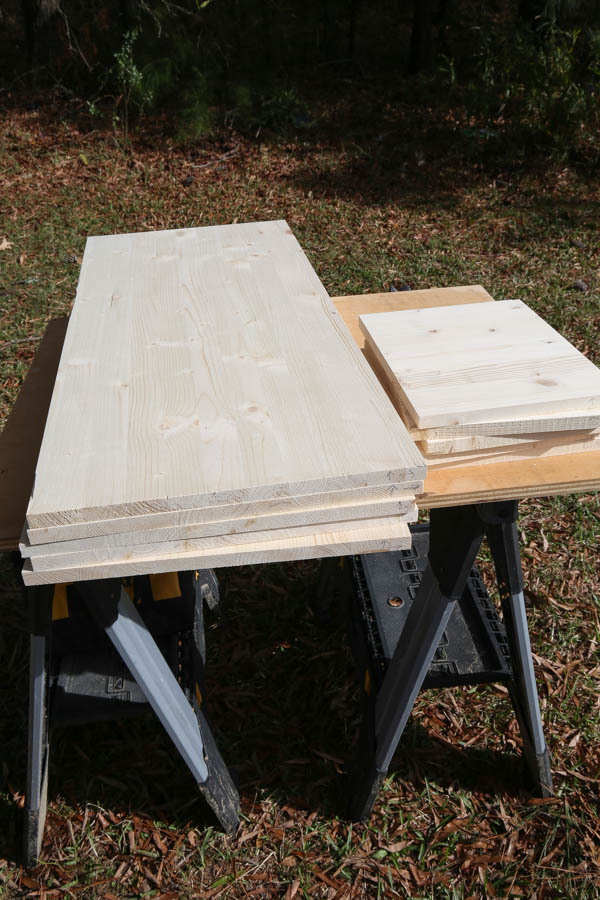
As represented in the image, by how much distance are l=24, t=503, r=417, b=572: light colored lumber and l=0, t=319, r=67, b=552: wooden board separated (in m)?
0.24

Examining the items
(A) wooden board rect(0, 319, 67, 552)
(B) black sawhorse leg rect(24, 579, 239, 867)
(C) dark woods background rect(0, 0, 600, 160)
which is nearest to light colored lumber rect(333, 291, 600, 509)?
(B) black sawhorse leg rect(24, 579, 239, 867)

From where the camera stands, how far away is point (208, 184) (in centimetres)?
702

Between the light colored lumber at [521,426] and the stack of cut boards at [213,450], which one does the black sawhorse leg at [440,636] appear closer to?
the light colored lumber at [521,426]

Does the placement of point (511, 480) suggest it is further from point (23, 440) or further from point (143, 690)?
point (23, 440)

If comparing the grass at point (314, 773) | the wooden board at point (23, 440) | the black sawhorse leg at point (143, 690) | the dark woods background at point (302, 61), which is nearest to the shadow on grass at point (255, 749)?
the grass at point (314, 773)

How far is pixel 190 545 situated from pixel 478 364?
0.76 metres

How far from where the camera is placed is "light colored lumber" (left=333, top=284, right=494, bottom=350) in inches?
77.8

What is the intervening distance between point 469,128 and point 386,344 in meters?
6.89

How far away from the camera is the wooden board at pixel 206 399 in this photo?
42.8 inches

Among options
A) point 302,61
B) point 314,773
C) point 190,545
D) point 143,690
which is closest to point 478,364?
point 190,545

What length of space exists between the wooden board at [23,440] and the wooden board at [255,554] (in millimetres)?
237

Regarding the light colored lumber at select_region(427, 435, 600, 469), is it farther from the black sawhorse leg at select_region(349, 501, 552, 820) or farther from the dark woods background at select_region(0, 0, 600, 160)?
the dark woods background at select_region(0, 0, 600, 160)

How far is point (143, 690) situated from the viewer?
149 cm

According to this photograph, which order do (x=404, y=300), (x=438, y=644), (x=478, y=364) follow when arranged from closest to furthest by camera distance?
1. (x=478, y=364)
2. (x=438, y=644)
3. (x=404, y=300)
